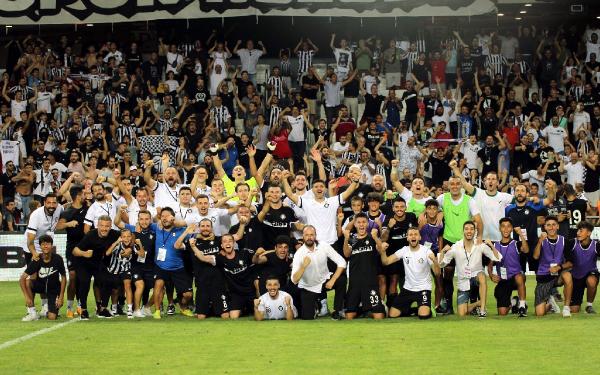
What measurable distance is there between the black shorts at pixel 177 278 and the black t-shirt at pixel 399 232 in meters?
3.25

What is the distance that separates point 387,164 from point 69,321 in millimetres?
12531

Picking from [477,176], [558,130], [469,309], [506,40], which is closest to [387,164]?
[477,176]

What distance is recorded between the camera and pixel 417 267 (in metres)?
18.7

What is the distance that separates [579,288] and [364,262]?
3.45 m

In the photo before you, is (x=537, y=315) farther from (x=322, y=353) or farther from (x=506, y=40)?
(x=506, y=40)

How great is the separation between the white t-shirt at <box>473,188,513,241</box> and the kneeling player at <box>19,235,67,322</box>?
22.1 ft

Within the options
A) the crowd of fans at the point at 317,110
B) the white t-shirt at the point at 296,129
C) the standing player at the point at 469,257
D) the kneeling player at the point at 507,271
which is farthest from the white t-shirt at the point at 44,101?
the kneeling player at the point at 507,271

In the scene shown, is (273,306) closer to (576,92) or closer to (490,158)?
(490,158)

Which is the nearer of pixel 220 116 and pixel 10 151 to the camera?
pixel 10 151

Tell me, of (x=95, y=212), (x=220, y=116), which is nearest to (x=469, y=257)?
(x=95, y=212)

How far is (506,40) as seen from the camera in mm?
35094

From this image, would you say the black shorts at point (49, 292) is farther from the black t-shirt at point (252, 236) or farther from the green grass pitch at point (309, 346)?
the black t-shirt at point (252, 236)

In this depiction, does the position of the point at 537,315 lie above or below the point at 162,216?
below

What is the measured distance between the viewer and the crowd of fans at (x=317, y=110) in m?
29.5
